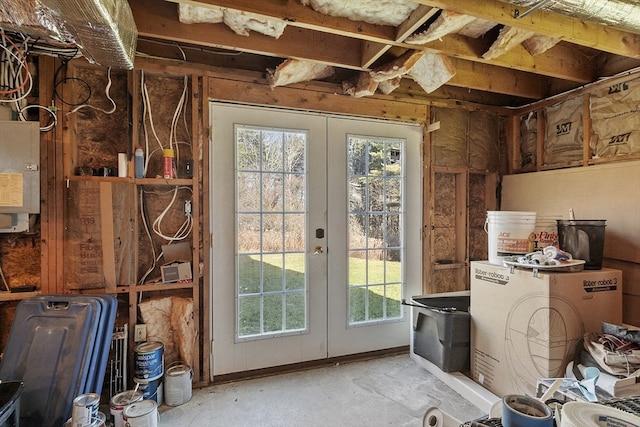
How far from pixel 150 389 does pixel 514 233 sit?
2682 millimetres

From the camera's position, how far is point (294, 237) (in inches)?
108

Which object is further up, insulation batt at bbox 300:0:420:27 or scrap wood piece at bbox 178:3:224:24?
scrap wood piece at bbox 178:3:224:24

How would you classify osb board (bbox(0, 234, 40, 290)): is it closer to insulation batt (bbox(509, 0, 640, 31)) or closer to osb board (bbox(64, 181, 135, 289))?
osb board (bbox(64, 181, 135, 289))

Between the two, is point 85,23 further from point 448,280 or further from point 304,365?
point 448,280

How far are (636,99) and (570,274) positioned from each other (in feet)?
5.52

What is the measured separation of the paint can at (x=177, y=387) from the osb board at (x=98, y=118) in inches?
58.1

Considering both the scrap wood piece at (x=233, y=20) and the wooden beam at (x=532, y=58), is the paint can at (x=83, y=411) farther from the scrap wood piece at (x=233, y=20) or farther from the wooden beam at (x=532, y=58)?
the wooden beam at (x=532, y=58)

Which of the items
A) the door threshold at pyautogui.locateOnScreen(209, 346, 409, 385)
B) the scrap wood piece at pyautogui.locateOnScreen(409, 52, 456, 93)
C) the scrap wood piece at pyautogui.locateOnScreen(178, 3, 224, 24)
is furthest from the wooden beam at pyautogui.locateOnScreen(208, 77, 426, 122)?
the door threshold at pyautogui.locateOnScreen(209, 346, 409, 385)

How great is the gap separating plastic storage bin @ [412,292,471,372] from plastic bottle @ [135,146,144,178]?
2308 mm

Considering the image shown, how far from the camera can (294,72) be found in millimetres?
2484

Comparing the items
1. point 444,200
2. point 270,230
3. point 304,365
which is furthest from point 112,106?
point 444,200

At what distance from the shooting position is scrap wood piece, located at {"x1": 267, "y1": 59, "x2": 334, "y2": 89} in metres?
2.40

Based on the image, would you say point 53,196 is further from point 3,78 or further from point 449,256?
point 449,256

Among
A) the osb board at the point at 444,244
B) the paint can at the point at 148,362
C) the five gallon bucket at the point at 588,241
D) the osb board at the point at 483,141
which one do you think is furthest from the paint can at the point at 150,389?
the osb board at the point at 483,141
